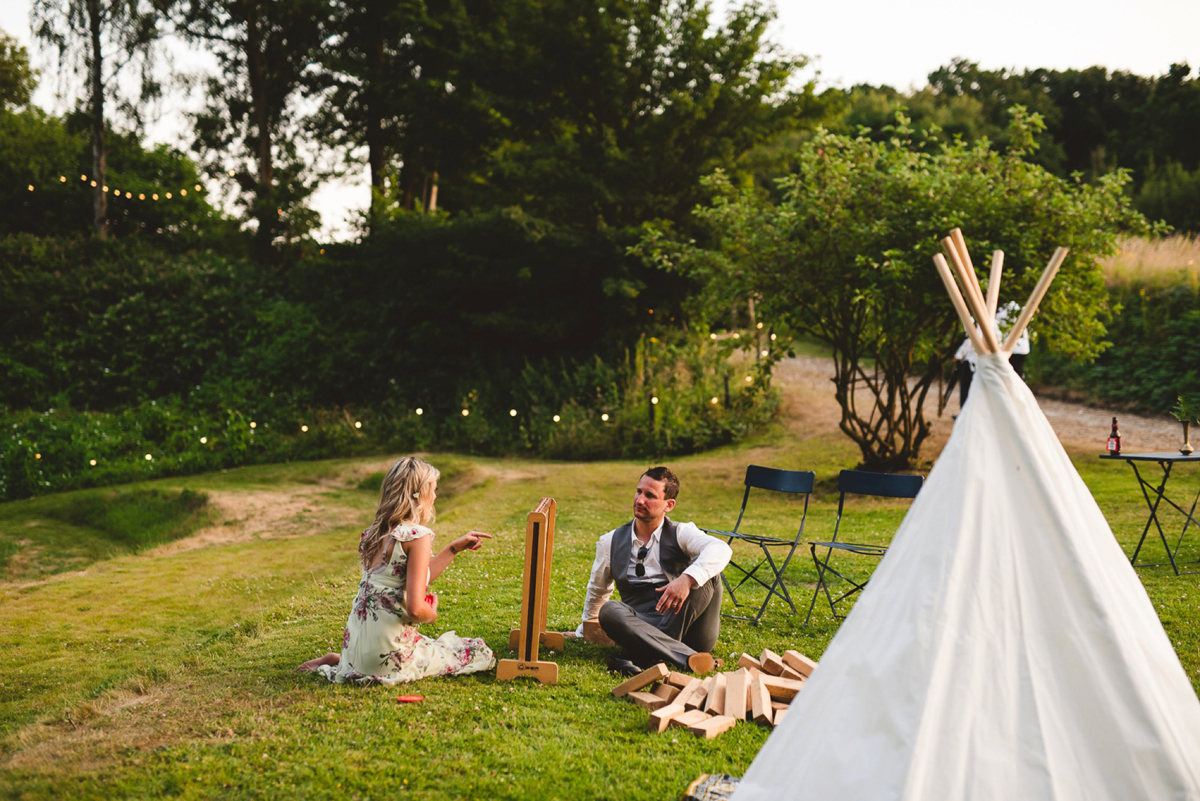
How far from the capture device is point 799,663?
15.5 ft

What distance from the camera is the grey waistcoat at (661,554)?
17.0 feet

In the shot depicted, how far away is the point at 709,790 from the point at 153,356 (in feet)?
63.8

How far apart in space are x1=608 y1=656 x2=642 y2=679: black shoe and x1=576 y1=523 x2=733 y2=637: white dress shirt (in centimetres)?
34

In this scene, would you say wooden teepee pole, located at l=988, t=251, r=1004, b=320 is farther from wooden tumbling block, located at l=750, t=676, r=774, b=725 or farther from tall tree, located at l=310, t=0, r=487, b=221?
tall tree, located at l=310, t=0, r=487, b=221

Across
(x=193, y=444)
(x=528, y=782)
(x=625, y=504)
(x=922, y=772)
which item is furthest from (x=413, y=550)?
(x=193, y=444)

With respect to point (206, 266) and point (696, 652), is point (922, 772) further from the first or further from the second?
point (206, 266)

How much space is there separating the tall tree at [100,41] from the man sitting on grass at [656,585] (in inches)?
805

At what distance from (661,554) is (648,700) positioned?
1060 mm

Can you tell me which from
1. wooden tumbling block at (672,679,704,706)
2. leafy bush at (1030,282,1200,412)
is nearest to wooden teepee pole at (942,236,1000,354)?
wooden tumbling block at (672,679,704,706)

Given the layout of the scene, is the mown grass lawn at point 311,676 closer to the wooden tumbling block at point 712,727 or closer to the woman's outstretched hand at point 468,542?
the wooden tumbling block at point 712,727

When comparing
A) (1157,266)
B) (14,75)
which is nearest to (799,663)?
(1157,266)

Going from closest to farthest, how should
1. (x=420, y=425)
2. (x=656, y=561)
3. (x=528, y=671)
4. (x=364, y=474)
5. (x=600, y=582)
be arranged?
(x=528, y=671), (x=656, y=561), (x=600, y=582), (x=364, y=474), (x=420, y=425)

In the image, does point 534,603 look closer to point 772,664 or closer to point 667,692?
point 667,692

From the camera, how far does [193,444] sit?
54.2 feet
